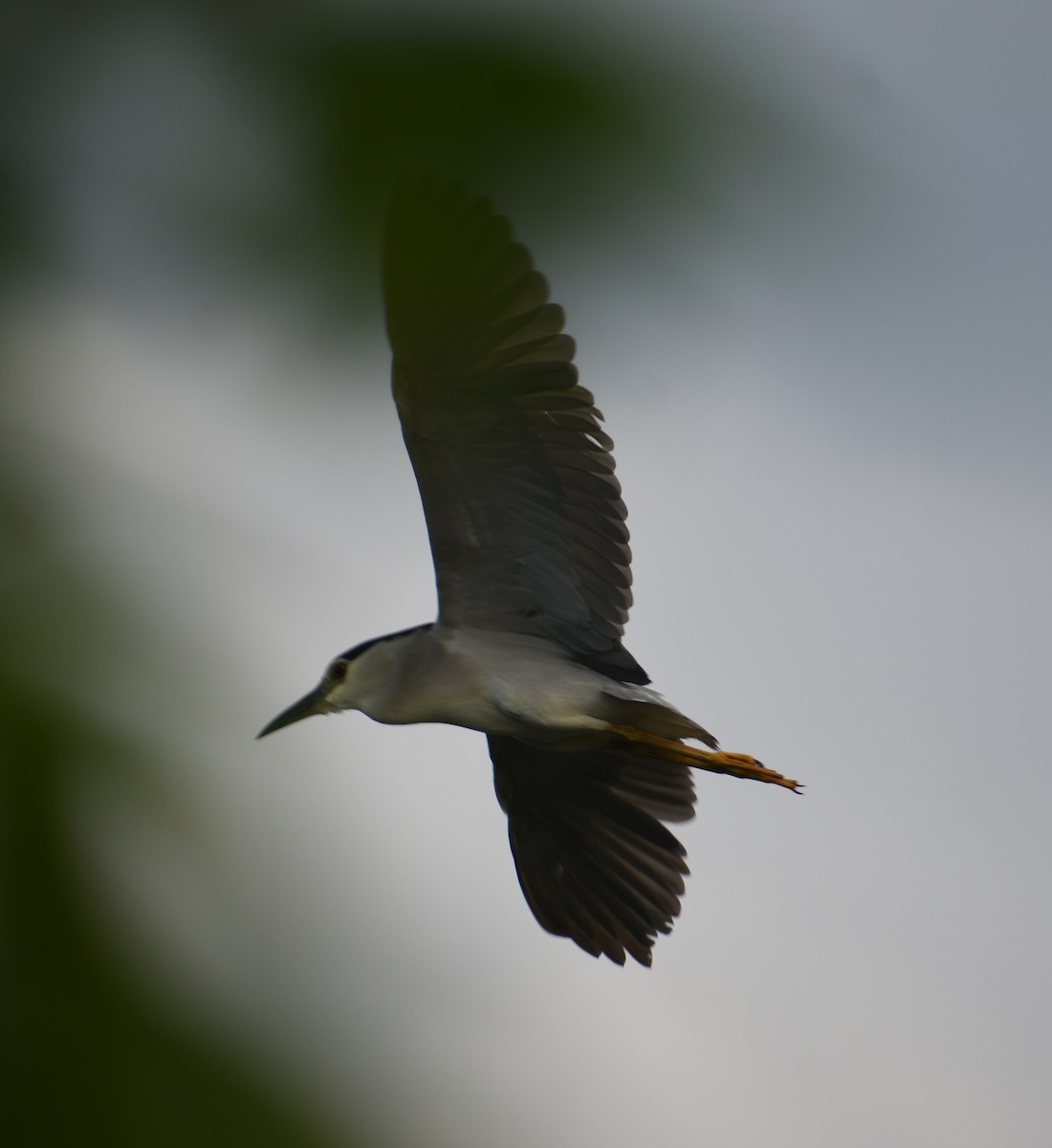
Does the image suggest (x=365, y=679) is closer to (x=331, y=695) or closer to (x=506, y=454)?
(x=331, y=695)

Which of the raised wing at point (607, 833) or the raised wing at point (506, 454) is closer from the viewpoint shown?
the raised wing at point (506, 454)

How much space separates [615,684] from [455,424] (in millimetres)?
1153

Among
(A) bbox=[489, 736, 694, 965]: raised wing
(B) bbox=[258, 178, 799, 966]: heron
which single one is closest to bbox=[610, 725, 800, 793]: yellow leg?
(B) bbox=[258, 178, 799, 966]: heron

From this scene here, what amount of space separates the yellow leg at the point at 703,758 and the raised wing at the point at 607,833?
0.63m

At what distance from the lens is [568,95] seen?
35.7 inches

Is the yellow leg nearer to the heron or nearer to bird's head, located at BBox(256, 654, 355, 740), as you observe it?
the heron

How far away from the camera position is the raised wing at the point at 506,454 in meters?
3.88

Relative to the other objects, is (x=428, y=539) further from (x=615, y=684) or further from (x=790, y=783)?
(x=790, y=783)

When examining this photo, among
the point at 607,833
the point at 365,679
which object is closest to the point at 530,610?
the point at 365,679

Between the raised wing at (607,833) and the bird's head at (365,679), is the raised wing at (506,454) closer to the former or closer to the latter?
the bird's head at (365,679)

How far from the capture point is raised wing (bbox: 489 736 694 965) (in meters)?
5.51

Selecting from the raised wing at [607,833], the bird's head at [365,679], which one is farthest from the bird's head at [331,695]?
the raised wing at [607,833]

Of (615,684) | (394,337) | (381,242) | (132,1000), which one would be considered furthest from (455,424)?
(132,1000)

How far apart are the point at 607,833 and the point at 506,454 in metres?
1.94
